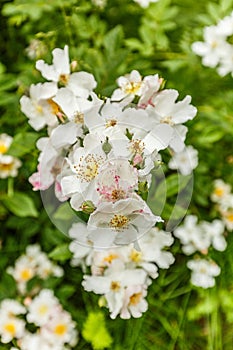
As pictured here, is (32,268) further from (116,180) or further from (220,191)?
(116,180)

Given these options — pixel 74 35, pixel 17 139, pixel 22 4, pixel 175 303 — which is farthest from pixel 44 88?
pixel 175 303

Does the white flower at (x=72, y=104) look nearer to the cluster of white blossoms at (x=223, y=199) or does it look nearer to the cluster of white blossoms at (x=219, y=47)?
the cluster of white blossoms at (x=219, y=47)

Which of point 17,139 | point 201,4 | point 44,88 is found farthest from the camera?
point 201,4

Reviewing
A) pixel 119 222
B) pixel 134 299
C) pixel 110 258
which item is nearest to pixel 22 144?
pixel 110 258

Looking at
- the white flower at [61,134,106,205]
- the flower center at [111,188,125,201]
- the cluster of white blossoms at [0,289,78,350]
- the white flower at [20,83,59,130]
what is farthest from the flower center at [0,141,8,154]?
the flower center at [111,188,125,201]

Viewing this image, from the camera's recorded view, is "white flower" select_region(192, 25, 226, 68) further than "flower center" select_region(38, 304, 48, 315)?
Yes

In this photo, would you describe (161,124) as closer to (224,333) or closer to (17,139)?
(17,139)

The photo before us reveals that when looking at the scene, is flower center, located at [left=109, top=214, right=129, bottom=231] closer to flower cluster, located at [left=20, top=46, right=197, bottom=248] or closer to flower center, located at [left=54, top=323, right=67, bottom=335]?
flower cluster, located at [left=20, top=46, right=197, bottom=248]
